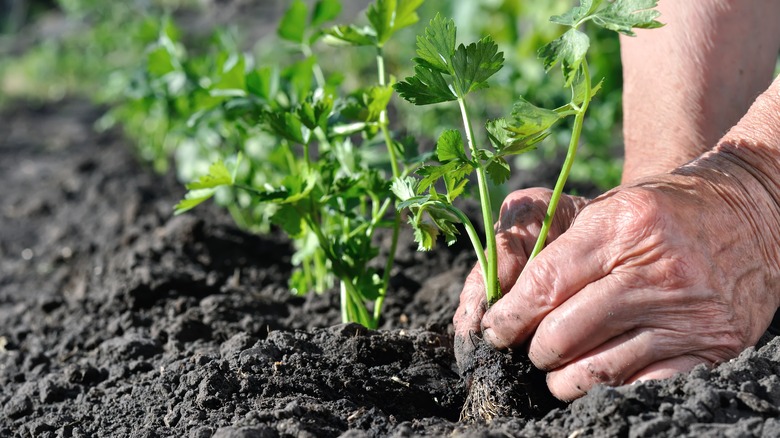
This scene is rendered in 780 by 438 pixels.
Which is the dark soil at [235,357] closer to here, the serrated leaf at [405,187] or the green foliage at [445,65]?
the serrated leaf at [405,187]

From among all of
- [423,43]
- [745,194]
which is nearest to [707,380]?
[745,194]

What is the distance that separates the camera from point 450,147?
1.77m

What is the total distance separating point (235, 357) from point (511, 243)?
2.30 feet

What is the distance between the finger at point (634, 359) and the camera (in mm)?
1696

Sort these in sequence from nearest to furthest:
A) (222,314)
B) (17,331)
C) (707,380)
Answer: (707,380)
(222,314)
(17,331)

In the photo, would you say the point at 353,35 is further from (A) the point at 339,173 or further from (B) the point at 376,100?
(A) the point at 339,173

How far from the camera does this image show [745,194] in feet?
5.96

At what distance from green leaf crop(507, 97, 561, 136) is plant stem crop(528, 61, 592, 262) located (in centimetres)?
5

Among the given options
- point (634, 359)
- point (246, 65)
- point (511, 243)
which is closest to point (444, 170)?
point (511, 243)

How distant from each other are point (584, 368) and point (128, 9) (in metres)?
8.65

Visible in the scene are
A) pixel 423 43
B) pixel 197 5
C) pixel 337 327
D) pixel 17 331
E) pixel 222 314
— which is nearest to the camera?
pixel 423 43

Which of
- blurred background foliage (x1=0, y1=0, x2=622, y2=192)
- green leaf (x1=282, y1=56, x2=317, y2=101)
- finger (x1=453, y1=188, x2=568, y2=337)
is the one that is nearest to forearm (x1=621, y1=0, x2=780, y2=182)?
blurred background foliage (x1=0, y1=0, x2=622, y2=192)

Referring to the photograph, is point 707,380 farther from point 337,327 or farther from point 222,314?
point 222,314

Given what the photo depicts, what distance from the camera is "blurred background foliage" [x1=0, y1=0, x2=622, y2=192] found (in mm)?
4172
